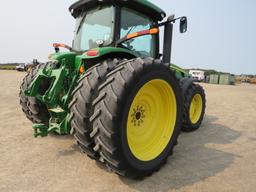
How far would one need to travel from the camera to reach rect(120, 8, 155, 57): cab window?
335 centimetres

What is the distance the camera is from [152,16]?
3.93 m

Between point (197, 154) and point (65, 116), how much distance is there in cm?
200

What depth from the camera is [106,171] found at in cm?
270

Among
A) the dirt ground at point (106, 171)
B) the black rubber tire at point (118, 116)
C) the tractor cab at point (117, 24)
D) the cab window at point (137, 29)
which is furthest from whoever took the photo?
the cab window at point (137, 29)

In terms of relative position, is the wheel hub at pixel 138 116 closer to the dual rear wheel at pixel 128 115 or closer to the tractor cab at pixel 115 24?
the dual rear wheel at pixel 128 115

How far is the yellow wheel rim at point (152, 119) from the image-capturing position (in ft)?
8.99

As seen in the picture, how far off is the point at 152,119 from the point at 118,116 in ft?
3.13

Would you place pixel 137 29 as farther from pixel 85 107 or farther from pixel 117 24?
pixel 85 107

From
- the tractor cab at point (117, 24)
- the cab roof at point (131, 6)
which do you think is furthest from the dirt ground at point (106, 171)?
the cab roof at point (131, 6)

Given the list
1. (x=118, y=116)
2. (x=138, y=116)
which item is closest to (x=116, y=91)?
(x=118, y=116)

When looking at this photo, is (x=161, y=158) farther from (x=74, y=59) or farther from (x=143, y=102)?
(x=74, y=59)

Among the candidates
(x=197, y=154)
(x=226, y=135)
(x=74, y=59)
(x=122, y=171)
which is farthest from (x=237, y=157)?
(x=74, y=59)

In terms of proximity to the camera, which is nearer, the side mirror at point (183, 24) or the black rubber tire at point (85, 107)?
the black rubber tire at point (85, 107)

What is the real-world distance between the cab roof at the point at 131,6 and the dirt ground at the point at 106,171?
2.19m
